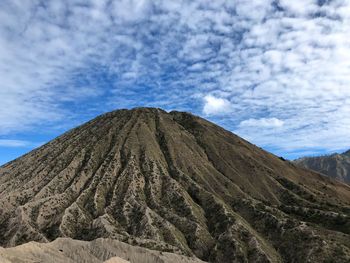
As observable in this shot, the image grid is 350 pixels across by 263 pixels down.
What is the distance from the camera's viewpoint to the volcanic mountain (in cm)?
9306

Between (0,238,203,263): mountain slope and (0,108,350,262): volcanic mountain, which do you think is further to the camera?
(0,108,350,262): volcanic mountain

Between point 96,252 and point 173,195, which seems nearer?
point 96,252

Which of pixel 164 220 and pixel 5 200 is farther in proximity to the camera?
pixel 5 200

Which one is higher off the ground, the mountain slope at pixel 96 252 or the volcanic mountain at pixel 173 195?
the volcanic mountain at pixel 173 195

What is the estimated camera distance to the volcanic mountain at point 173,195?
9306 centimetres

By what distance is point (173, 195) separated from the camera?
366 feet

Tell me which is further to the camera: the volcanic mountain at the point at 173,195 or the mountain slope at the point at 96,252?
the volcanic mountain at the point at 173,195

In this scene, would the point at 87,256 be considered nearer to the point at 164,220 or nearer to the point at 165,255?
the point at 165,255

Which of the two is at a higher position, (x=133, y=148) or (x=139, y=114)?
(x=139, y=114)

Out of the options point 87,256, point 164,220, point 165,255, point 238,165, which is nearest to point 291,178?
point 238,165

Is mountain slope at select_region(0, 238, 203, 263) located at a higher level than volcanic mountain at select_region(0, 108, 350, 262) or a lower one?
lower

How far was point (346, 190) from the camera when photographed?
13688 cm

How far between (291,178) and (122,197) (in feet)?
174

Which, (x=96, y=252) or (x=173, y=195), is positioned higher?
(x=173, y=195)
